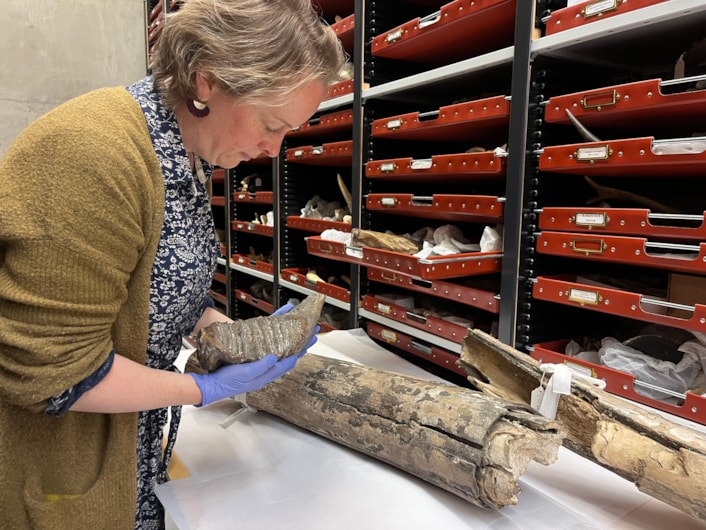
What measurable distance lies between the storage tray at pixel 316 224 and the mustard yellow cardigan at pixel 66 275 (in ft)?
5.02

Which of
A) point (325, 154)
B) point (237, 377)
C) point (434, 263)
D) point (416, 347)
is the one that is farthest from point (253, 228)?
point (237, 377)

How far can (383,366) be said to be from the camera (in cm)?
188

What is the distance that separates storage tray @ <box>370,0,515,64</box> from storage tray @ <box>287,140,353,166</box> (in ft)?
1.42

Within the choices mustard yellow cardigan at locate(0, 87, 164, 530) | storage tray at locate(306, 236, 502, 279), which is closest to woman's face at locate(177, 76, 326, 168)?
mustard yellow cardigan at locate(0, 87, 164, 530)

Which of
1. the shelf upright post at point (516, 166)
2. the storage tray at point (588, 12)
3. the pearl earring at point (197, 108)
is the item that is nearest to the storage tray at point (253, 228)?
the shelf upright post at point (516, 166)

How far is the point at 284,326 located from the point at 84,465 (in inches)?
19.3

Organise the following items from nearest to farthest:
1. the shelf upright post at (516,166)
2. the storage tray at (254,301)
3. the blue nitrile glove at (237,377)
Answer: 1. the blue nitrile glove at (237,377)
2. the shelf upright post at (516,166)
3. the storage tray at (254,301)

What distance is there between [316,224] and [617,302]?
1.55 meters

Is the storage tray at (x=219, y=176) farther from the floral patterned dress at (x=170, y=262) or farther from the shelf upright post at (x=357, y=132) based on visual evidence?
the floral patterned dress at (x=170, y=262)

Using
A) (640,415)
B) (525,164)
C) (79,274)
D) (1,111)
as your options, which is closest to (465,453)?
(640,415)

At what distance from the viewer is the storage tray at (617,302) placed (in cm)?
119

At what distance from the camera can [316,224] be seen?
256cm

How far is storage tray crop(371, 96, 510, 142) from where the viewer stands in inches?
62.4

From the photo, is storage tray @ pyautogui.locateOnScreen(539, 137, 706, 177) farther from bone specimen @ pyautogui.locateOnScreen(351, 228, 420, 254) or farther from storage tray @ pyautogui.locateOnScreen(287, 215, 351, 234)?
storage tray @ pyautogui.locateOnScreen(287, 215, 351, 234)
